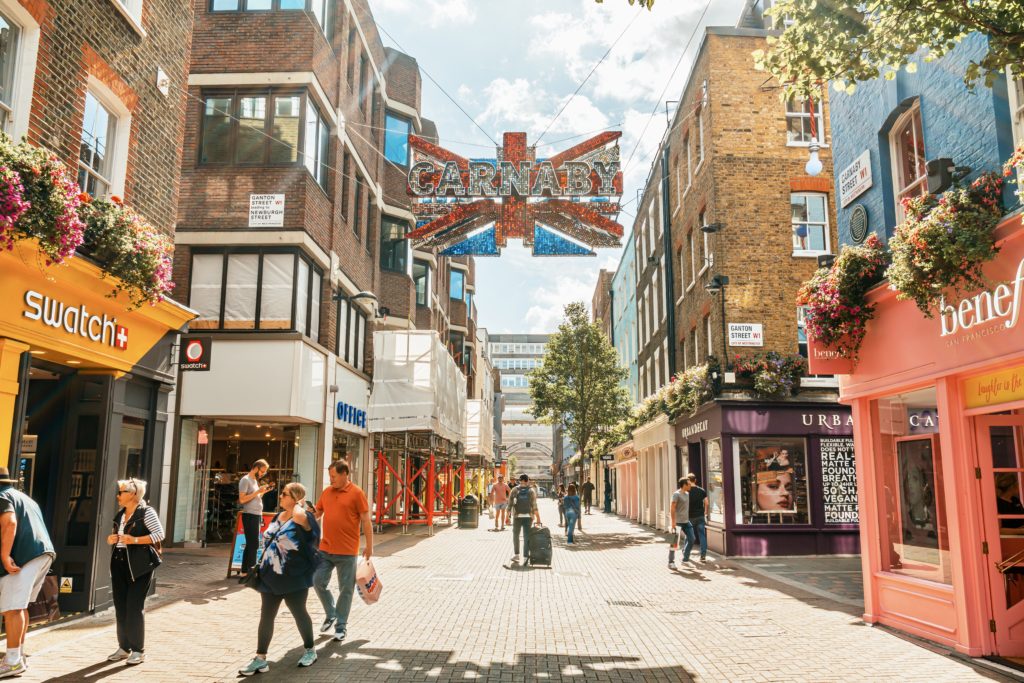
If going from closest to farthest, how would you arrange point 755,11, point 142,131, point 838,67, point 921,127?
1. point 838,67
2. point 921,127
3. point 142,131
4. point 755,11

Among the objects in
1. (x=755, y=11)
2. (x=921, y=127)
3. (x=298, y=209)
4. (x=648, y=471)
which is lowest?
(x=648, y=471)

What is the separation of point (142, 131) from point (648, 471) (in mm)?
24375

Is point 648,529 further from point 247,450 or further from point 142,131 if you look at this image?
point 142,131

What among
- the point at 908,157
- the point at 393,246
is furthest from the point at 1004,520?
the point at 393,246

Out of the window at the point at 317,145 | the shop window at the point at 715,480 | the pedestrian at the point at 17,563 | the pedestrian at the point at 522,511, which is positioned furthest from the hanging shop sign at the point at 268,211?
the pedestrian at the point at 17,563

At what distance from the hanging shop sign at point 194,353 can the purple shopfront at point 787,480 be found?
11626 millimetres

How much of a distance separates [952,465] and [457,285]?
3727cm

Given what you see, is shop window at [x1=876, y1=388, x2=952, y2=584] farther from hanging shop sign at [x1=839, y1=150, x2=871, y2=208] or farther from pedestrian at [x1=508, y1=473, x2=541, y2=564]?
pedestrian at [x1=508, y1=473, x2=541, y2=564]

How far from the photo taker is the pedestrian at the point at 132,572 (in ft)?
22.6

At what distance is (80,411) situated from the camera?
955 cm

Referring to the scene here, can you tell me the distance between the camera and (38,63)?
8.46 m

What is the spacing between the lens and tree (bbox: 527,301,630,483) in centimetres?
3159

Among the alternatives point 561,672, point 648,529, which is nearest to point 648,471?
point 648,529

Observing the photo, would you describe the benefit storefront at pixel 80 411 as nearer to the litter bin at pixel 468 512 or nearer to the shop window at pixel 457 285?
the litter bin at pixel 468 512
